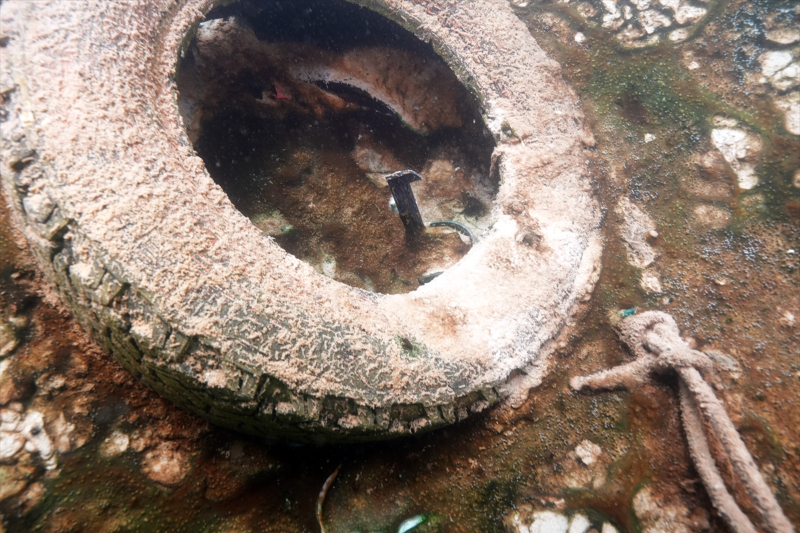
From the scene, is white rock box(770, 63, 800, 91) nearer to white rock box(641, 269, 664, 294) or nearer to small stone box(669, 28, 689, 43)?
small stone box(669, 28, 689, 43)

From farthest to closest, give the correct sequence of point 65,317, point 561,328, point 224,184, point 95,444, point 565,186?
point 224,184 → point 565,186 → point 561,328 → point 65,317 → point 95,444

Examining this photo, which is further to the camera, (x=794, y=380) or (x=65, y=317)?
(x=794, y=380)

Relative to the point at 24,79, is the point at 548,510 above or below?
below

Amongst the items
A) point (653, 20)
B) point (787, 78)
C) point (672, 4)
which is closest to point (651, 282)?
point (787, 78)

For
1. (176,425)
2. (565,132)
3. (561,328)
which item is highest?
(565,132)

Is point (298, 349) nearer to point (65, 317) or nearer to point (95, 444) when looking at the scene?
point (95, 444)

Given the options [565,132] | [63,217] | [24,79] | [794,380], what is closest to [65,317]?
[63,217]

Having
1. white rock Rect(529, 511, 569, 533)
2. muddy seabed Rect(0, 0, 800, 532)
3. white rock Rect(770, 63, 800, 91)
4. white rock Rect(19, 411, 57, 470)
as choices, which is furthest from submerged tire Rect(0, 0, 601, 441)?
white rock Rect(770, 63, 800, 91)
